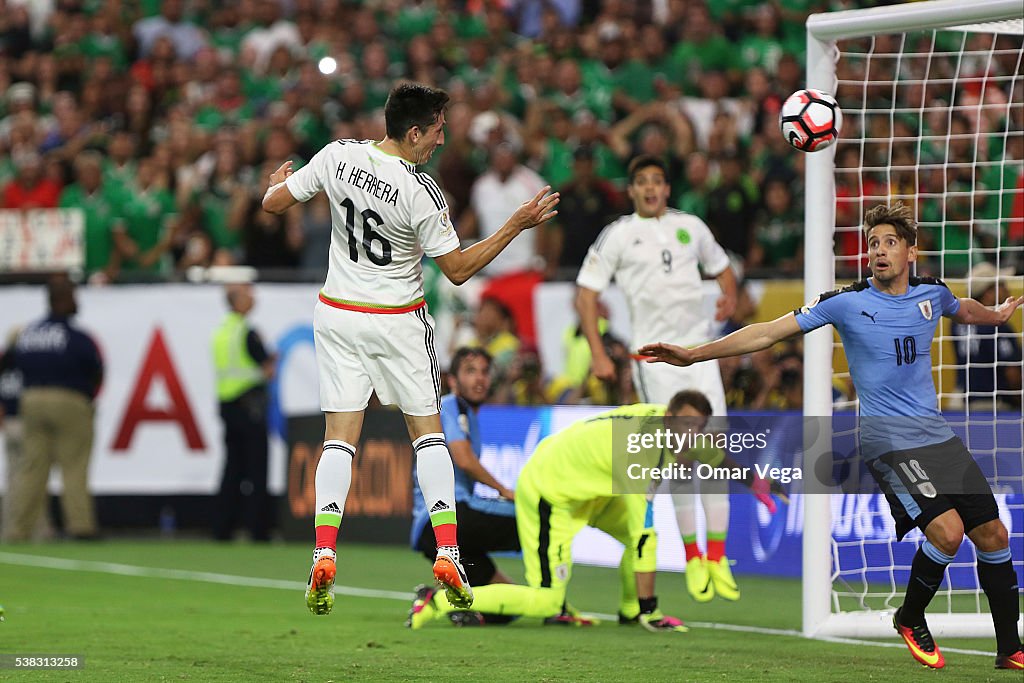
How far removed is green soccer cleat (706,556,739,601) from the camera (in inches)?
373

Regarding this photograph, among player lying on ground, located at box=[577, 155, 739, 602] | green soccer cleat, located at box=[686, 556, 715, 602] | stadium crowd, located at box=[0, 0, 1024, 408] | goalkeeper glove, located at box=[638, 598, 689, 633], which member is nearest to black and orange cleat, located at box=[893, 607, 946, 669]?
green soccer cleat, located at box=[686, 556, 715, 602]

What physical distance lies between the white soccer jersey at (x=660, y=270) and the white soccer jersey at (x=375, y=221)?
2.94m

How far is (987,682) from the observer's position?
7184mm

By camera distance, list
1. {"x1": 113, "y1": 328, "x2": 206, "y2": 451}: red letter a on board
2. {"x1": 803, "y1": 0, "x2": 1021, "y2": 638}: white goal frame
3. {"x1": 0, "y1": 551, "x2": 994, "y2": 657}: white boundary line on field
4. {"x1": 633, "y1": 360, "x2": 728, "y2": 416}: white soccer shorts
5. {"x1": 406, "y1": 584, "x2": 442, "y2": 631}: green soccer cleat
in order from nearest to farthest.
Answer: {"x1": 803, "y1": 0, "x2": 1021, "y2": 638}: white goal frame < {"x1": 406, "y1": 584, "x2": 442, "y2": 631}: green soccer cleat < {"x1": 0, "y1": 551, "x2": 994, "y2": 657}: white boundary line on field < {"x1": 633, "y1": 360, "x2": 728, "y2": 416}: white soccer shorts < {"x1": 113, "y1": 328, "x2": 206, "y2": 451}: red letter a on board

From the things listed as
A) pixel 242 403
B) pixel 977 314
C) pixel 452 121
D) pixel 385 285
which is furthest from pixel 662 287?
pixel 452 121

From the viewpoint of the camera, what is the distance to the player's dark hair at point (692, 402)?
30.2 ft

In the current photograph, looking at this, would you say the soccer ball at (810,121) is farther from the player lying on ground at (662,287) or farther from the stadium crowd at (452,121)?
the stadium crowd at (452,121)

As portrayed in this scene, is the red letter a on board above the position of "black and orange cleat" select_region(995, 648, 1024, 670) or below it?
above

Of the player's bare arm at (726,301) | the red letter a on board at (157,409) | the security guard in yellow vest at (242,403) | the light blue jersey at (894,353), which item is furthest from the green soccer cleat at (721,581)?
the red letter a on board at (157,409)

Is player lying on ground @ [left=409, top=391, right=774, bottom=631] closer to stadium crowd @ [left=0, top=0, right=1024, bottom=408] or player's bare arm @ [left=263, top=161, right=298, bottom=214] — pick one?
player's bare arm @ [left=263, top=161, right=298, bottom=214]

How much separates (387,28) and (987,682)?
15.0 meters

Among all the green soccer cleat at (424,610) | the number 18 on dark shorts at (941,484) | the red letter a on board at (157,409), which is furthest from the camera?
the red letter a on board at (157,409)

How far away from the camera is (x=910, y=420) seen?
296 inches

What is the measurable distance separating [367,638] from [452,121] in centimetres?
966
